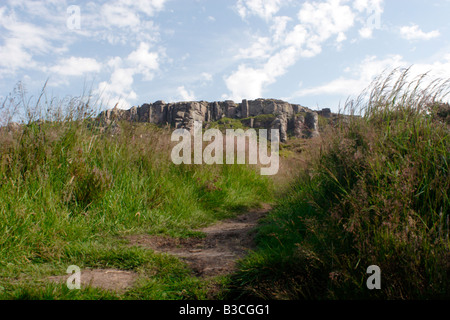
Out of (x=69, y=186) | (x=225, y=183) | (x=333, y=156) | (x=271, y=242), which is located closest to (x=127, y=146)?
(x=69, y=186)

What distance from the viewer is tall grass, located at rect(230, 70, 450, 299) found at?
1.90 m

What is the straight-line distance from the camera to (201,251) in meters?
3.61

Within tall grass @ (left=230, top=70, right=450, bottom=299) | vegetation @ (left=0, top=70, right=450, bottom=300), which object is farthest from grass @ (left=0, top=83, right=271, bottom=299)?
tall grass @ (left=230, top=70, right=450, bottom=299)

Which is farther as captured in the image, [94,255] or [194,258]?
[194,258]

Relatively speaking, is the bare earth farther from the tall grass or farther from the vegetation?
the tall grass

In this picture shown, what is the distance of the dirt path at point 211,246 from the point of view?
3018mm

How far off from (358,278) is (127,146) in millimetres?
4215

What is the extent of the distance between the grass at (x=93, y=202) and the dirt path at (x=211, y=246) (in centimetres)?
18

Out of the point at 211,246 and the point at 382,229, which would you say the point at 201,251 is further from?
the point at 382,229

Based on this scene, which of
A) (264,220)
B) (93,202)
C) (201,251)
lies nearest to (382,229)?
(201,251)

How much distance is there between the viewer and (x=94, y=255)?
3055 mm

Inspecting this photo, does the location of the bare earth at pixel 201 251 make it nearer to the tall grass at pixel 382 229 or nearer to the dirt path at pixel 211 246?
the dirt path at pixel 211 246
